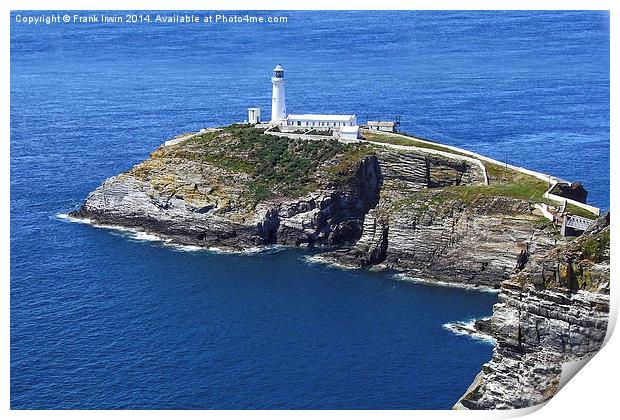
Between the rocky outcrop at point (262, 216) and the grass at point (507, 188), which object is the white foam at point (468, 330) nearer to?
the grass at point (507, 188)

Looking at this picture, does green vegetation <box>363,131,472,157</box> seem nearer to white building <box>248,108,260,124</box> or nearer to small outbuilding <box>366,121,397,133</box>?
small outbuilding <box>366,121,397,133</box>

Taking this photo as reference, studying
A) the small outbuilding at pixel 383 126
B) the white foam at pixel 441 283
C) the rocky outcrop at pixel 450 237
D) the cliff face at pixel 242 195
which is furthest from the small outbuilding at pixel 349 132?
the white foam at pixel 441 283

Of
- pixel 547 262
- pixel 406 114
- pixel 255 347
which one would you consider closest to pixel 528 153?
pixel 406 114

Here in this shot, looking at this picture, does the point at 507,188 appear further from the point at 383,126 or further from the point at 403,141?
the point at 383,126

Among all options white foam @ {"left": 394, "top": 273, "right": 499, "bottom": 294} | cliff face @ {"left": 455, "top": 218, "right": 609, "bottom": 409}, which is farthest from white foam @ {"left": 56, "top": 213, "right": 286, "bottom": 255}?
cliff face @ {"left": 455, "top": 218, "right": 609, "bottom": 409}

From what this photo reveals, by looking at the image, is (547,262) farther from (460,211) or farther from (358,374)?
(460,211)

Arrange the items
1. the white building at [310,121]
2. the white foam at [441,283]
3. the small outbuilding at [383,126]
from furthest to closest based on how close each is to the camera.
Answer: the small outbuilding at [383,126] < the white building at [310,121] < the white foam at [441,283]

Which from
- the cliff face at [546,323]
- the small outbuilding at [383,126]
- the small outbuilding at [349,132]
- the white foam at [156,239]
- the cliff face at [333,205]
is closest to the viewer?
the cliff face at [546,323]
